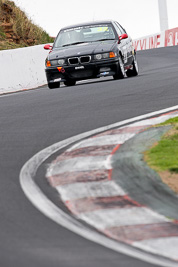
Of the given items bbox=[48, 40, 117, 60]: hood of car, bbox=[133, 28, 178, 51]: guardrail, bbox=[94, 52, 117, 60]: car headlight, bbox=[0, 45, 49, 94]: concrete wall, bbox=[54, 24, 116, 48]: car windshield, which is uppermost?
bbox=[54, 24, 116, 48]: car windshield

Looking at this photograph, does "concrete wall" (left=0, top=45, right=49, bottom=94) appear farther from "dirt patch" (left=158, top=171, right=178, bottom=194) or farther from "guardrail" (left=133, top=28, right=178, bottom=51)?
"guardrail" (left=133, top=28, right=178, bottom=51)

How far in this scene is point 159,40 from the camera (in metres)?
43.3

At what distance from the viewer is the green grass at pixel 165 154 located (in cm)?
638

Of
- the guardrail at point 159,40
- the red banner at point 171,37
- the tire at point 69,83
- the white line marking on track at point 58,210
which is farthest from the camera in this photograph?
the guardrail at point 159,40

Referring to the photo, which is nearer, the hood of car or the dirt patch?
the dirt patch

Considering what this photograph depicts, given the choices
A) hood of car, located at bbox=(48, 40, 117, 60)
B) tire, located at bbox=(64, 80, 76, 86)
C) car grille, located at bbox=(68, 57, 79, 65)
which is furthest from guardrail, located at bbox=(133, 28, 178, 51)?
car grille, located at bbox=(68, 57, 79, 65)

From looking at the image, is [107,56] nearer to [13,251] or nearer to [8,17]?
[13,251]

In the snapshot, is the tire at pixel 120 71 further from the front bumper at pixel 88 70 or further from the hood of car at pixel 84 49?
the hood of car at pixel 84 49

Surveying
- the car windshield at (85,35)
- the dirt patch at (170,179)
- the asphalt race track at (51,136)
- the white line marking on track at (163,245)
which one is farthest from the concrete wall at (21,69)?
the white line marking on track at (163,245)

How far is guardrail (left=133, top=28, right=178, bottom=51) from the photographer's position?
136ft

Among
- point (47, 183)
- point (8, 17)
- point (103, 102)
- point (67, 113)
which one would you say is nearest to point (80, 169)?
point (47, 183)

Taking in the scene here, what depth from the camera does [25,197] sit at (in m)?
5.82

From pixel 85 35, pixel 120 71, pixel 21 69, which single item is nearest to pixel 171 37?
pixel 21 69

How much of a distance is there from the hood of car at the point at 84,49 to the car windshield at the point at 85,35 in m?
0.30
